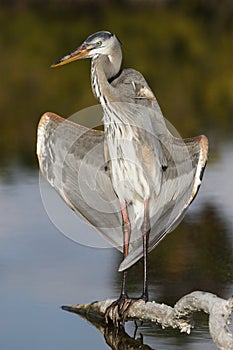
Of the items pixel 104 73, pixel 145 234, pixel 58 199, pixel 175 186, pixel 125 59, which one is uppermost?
pixel 104 73

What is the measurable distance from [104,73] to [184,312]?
1563 mm

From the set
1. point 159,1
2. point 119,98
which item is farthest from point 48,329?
point 159,1

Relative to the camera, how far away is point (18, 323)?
667 cm

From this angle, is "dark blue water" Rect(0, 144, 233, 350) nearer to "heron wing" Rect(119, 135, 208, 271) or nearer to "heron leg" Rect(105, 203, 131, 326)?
"heron leg" Rect(105, 203, 131, 326)

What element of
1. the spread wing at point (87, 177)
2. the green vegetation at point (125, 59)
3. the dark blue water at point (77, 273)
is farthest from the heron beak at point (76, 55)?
the green vegetation at point (125, 59)

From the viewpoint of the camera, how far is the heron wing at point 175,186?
634 centimetres

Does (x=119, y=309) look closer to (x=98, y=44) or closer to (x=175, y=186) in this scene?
(x=175, y=186)

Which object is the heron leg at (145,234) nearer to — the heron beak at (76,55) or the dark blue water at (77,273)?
the dark blue water at (77,273)

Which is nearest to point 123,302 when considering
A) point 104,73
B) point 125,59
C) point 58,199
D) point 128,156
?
point 128,156

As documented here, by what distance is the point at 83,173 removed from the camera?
6883mm

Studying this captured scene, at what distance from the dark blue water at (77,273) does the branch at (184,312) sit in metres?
0.09

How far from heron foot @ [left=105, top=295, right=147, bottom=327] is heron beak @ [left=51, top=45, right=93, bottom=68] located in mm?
1468

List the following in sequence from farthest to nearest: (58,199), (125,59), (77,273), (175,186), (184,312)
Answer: (125,59) → (58,199) → (77,273) → (175,186) → (184,312)

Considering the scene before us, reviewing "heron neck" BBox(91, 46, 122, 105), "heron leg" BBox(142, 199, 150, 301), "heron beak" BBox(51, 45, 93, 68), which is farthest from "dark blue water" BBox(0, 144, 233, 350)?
"heron beak" BBox(51, 45, 93, 68)
